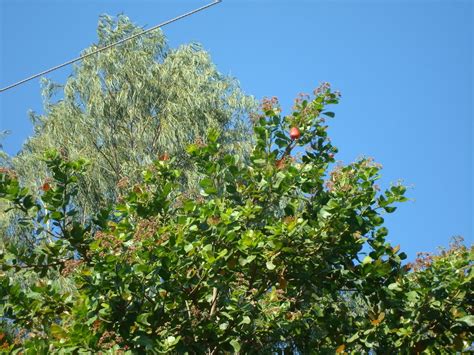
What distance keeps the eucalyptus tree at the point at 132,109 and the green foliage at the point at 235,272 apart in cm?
1123

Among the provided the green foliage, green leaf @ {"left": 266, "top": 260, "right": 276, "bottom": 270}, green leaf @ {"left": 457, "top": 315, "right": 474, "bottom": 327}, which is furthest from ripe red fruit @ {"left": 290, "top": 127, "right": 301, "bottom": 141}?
green leaf @ {"left": 457, "top": 315, "right": 474, "bottom": 327}

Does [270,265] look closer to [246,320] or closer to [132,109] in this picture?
[246,320]

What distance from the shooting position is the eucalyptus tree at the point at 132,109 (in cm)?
1585

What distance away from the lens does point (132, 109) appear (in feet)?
53.7

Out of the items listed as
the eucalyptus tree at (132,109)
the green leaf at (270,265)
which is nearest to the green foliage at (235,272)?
the green leaf at (270,265)

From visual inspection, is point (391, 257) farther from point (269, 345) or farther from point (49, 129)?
point (49, 129)

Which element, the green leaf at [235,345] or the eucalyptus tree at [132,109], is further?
the eucalyptus tree at [132,109]

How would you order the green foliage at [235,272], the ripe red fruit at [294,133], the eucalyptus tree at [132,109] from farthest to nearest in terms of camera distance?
the eucalyptus tree at [132,109]
the ripe red fruit at [294,133]
the green foliage at [235,272]

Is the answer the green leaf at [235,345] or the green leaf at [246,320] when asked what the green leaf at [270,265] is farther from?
the green leaf at [235,345]

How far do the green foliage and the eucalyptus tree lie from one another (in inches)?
442

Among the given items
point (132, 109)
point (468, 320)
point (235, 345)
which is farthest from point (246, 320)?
point (132, 109)

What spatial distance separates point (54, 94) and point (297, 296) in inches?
529

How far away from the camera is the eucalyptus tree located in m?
15.9

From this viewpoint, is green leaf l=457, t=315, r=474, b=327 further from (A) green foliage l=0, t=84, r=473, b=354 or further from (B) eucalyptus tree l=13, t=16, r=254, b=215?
(B) eucalyptus tree l=13, t=16, r=254, b=215
